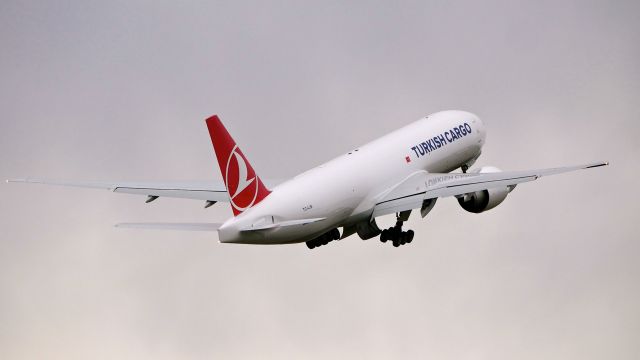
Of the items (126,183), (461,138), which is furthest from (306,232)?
(461,138)

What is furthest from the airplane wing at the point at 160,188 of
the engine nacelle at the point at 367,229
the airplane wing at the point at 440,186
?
the airplane wing at the point at 440,186

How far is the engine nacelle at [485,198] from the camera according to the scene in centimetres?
5375

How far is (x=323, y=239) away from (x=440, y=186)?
489cm

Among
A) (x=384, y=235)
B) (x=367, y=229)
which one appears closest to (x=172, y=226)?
(x=367, y=229)

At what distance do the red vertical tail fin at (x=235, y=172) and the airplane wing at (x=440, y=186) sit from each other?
647 centimetres

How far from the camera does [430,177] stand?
52.7 metres

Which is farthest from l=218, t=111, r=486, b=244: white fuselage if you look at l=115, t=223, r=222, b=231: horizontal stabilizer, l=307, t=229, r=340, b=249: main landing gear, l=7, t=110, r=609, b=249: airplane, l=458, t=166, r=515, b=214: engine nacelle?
l=458, t=166, r=515, b=214: engine nacelle

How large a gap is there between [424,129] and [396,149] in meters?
2.84

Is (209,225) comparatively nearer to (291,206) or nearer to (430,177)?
(291,206)

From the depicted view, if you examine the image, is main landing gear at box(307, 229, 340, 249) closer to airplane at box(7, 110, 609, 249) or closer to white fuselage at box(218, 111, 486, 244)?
airplane at box(7, 110, 609, 249)

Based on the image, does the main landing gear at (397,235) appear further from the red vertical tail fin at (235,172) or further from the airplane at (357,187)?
the red vertical tail fin at (235,172)

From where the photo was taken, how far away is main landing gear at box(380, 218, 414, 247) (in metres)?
52.0

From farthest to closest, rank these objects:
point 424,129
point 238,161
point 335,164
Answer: point 424,129 → point 335,164 → point 238,161

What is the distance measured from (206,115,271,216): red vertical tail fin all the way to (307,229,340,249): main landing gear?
5780 mm
